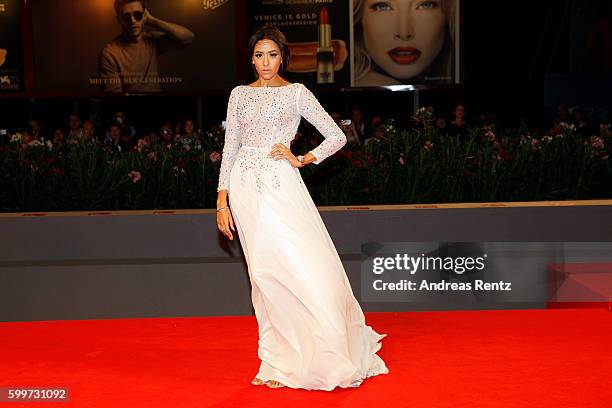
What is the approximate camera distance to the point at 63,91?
8695 millimetres

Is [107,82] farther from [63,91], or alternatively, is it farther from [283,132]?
[283,132]

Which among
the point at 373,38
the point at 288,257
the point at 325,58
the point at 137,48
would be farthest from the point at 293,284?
the point at 137,48

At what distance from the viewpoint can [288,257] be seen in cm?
351

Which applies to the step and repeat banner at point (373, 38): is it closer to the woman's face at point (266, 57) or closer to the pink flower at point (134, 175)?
the pink flower at point (134, 175)

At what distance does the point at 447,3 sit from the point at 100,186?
439 centimetres

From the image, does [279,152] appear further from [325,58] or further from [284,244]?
[325,58]

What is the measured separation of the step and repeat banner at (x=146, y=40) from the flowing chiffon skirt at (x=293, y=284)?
5.12 meters

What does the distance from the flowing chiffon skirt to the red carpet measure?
4.3 inches

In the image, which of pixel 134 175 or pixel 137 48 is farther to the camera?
pixel 137 48

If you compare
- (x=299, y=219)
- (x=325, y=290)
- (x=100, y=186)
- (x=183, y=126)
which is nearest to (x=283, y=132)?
(x=299, y=219)

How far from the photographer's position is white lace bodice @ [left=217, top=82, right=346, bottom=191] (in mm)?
3664

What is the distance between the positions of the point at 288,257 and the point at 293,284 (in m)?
0.12

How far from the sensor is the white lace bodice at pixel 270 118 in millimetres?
3664

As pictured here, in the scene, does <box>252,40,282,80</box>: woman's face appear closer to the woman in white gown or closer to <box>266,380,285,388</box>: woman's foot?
the woman in white gown
